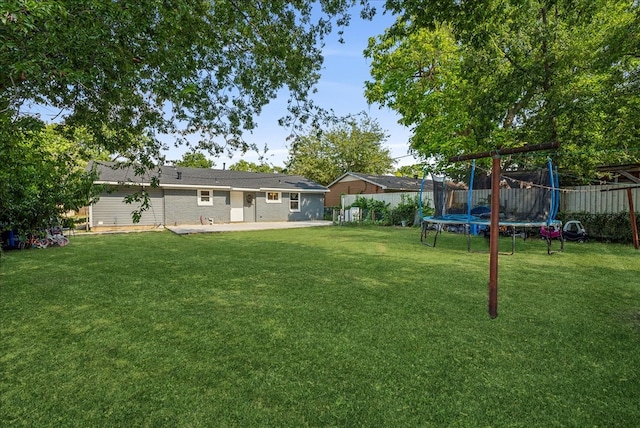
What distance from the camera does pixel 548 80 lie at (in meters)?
10.0

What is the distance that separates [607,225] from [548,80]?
4705 millimetres

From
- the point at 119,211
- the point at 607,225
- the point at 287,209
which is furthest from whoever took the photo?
the point at 287,209

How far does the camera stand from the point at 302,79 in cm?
588

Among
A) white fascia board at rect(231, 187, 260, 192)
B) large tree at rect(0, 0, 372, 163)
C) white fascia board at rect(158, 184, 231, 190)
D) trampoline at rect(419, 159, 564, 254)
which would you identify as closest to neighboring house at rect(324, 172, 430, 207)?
white fascia board at rect(231, 187, 260, 192)

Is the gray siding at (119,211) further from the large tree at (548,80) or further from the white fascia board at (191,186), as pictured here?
the large tree at (548,80)

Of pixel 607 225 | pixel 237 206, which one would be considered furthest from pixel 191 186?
pixel 607 225

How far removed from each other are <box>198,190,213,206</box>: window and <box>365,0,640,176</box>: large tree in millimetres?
11742

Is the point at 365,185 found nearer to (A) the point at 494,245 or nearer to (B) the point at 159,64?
(B) the point at 159,64

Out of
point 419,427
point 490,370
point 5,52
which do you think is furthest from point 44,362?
point 490,370

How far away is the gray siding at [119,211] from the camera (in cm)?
1452

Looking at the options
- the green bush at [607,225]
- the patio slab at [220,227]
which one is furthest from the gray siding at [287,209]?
the green bush at [607,225]

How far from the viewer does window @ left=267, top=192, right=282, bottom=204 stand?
2042 cm

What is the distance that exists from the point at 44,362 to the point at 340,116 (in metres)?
5.01

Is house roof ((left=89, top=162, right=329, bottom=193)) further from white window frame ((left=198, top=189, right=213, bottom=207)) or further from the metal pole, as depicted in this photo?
the metal pole
